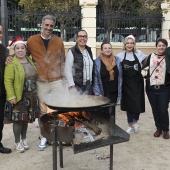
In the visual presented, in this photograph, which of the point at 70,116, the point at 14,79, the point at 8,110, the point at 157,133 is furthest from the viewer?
the point at 157,133

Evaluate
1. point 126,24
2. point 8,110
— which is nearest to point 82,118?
point 8,110

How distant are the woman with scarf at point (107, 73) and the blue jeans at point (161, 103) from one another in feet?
2.06

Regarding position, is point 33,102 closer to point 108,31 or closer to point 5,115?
point 5,115

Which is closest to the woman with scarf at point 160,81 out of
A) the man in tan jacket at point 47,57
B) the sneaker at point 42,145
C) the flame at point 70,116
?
the man in tan jacket at point 47,57

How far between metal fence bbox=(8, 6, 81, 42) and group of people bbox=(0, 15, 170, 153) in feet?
24.1

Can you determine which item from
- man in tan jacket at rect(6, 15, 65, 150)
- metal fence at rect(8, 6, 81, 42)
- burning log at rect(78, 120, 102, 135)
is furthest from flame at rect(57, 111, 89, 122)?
metal fence at rect(8, 6, 81, 42)

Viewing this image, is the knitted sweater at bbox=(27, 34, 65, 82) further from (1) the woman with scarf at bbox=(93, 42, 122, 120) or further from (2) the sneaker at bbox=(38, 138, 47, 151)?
(2) the sneaker at bbox=(38, 138, 47, 151)

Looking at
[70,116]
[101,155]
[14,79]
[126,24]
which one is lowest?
[101,155]

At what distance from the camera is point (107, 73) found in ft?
16.9

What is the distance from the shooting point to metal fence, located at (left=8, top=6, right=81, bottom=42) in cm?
1202

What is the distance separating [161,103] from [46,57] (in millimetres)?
2194

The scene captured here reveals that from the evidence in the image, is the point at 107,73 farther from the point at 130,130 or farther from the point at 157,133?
the point at 157,133

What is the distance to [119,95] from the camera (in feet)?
17.4

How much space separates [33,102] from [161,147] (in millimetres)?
2254
